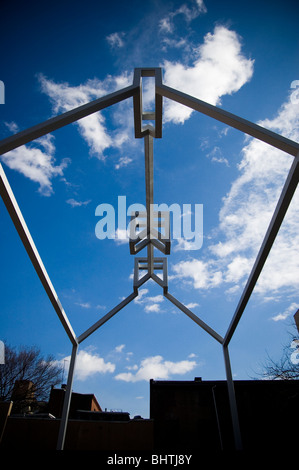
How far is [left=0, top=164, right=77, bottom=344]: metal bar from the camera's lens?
6.26 m

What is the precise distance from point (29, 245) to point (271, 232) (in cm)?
585

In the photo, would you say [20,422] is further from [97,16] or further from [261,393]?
[97,16]

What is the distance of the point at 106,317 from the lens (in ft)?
37.4

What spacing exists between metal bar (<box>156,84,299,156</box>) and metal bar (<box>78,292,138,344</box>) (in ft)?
25.4

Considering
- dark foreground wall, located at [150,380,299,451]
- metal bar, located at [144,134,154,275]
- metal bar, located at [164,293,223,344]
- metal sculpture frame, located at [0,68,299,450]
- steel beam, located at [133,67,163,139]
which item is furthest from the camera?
dark foreground wall, located at [150,380,299,451]

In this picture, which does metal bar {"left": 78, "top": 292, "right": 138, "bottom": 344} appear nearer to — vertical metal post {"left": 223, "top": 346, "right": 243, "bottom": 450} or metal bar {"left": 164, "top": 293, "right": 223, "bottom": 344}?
metal bar {"left": 164, "top": 293, "right": 223, "bottom": 344}

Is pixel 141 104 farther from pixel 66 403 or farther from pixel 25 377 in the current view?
pixel 25 377

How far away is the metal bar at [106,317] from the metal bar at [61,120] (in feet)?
24.5

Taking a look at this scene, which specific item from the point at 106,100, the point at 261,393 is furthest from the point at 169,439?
the point at 106,100

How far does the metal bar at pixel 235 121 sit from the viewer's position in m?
5.64

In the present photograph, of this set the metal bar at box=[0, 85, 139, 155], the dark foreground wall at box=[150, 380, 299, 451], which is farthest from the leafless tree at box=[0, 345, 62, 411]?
the metal bar at box=[0, 85, 139, 155]

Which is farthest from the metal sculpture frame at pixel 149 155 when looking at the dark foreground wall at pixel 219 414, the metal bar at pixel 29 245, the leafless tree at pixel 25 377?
the leafless tree at pixel 25 377

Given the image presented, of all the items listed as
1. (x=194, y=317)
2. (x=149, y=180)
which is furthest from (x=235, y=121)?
(x=194, y=317)
